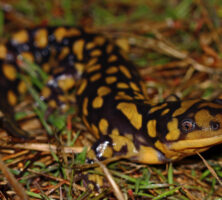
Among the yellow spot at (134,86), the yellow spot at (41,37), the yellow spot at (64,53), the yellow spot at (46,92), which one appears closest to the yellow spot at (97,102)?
the yellow spot at (134,86)

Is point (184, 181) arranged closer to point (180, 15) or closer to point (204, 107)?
point (204, 107)

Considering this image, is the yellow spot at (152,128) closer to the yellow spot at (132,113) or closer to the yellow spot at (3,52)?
the yellow spot at (132,113)

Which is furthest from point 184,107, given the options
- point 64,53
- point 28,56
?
point 28,56

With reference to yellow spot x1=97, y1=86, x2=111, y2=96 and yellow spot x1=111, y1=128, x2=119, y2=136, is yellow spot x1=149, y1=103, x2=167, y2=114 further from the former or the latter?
yellow spot x1=97, y1=86, x2=111, y2=96

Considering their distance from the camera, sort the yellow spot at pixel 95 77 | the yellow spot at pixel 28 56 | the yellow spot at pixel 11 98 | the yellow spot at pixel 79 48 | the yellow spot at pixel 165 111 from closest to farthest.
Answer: the yellow spot at pixel 165 111
the yellow spot at pixel 95 77
the yellow spot at pixel 11 98
the yellow spot at pixel 79 48
the yellow spot at pixel 28 56

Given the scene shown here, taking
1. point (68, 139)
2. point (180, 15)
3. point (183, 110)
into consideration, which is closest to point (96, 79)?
point (68, 139)

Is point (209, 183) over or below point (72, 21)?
below
